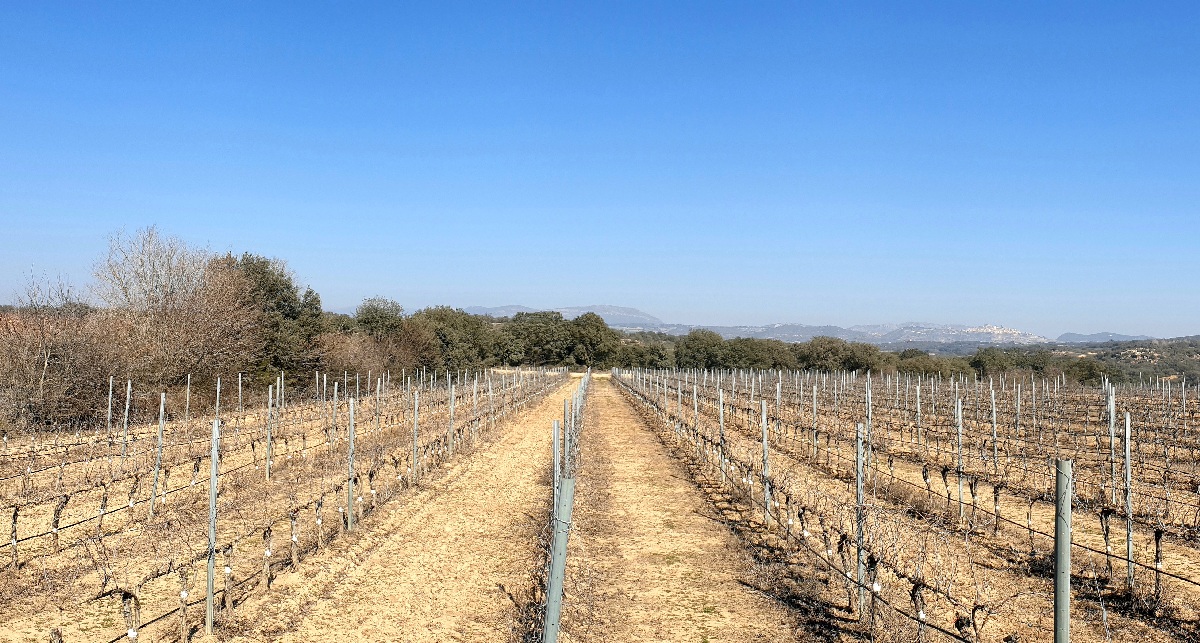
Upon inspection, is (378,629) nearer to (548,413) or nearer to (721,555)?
(721,555)

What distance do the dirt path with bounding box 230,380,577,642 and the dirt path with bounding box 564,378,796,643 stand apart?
66 centimetres

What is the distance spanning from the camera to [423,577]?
304 inches

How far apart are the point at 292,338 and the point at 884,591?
30.9 metres

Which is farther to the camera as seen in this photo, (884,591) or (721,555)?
(721,555)

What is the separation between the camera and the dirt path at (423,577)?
6332 mm

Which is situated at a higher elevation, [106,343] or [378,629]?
[106,343]

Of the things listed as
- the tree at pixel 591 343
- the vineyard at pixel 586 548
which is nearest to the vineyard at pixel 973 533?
the vineyard at pixel 586 548

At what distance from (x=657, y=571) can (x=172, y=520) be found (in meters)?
6.23

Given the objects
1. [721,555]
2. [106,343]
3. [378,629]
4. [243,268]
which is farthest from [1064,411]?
[243,268]

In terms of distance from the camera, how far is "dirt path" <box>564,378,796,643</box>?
20.9 feet

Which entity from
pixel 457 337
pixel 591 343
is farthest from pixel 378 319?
pixel 591 343

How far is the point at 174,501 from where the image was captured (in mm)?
11039

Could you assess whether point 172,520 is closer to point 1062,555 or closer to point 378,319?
point 1062,555

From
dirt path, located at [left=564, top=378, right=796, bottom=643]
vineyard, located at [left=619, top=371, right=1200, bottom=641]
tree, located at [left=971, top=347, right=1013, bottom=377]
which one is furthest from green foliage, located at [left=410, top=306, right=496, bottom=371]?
tree, located at [left=971, top=347, right=1013, bottom=377]
